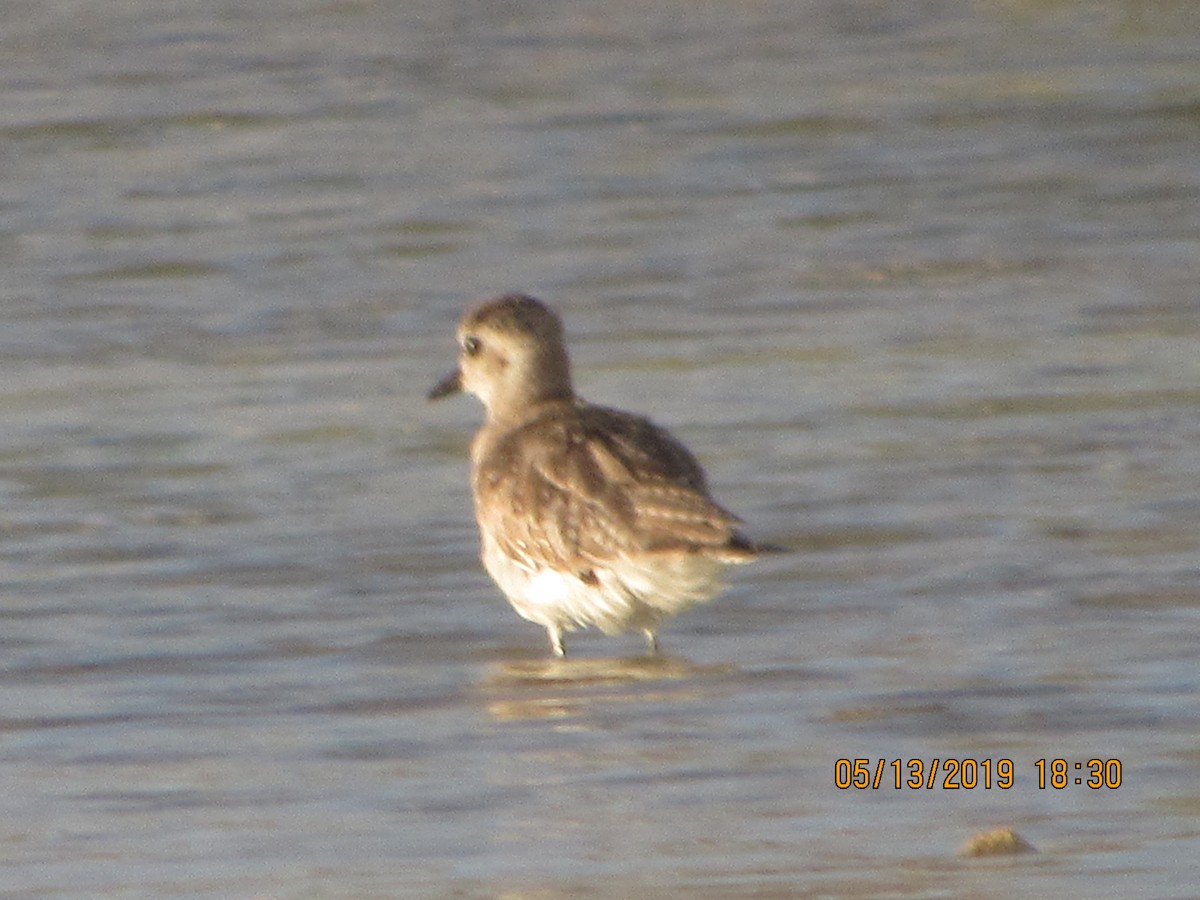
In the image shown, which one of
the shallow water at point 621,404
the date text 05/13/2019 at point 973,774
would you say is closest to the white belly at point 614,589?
the shallow water at point 621,404

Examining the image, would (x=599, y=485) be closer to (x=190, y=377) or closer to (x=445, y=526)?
(x=445, y=526)

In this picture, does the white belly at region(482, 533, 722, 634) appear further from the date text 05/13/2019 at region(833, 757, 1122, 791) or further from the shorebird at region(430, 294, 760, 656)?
the date text 05/13/2019 at region(833, 757, 1122, 791)

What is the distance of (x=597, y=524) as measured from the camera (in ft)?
25.9

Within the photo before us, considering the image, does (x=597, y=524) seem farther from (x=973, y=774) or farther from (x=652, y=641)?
(x=973, y=774)

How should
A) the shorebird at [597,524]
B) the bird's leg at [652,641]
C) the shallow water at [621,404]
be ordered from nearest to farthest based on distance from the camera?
the shallow water at [621,404] → the shorebird at [597,524] → the bird's leg at [652,641]

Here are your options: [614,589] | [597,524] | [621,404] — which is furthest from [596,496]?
[621,404]

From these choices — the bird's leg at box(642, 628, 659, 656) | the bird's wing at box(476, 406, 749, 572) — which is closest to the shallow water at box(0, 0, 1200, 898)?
the bird's leg at box(642, 628, 659, 656)

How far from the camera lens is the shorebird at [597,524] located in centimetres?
766

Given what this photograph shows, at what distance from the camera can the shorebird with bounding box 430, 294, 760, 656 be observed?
7656 millimetres

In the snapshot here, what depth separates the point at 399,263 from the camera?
14.1m

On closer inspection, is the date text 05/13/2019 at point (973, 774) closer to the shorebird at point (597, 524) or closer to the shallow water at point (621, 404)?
the shallow water at point (621, 404)

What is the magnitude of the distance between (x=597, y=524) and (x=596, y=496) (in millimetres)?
100

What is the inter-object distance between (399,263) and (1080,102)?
4876 millimetres

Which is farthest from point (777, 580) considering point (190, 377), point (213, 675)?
point (190, 377)
